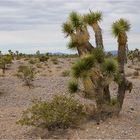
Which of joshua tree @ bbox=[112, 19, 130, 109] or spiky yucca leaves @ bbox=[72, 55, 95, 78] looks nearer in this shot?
spiky yucca leaves @ bbox=[72, 55, 95, 78]

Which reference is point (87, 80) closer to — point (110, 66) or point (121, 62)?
point (110, 66)

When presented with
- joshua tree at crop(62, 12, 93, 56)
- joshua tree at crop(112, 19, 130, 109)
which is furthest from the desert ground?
joshua tree at crop(62, 12, 93, 56)

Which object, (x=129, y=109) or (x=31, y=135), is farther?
(x=129, y=109)

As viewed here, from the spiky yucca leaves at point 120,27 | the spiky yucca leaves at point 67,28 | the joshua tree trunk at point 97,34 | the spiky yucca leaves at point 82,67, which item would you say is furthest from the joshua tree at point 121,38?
the spiky yucca leaves at point 67,28

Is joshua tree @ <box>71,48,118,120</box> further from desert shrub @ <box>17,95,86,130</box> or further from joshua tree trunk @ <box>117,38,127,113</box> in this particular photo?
desert shrub @ <box>17,95,86,130</box>

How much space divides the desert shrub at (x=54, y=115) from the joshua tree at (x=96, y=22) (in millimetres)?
2199

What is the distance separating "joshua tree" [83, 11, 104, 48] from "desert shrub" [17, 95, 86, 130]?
2.20 meters

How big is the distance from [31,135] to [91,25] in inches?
158

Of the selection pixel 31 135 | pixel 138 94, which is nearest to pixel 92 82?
pixel 31 135

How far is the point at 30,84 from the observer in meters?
21.1

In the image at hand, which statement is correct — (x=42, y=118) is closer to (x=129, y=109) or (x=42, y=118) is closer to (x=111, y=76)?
(x=111, y=76)

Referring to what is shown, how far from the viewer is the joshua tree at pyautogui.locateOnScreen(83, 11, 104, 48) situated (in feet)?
45.2

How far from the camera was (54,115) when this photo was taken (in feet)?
41.3

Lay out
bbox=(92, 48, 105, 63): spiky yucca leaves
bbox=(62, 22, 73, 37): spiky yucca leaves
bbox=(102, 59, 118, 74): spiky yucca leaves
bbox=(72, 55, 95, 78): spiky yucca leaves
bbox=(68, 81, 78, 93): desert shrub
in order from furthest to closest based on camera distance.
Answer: bbox=(62, 22, 73, 37): spiky yucca leaves, bbox=(68, 81, 78, 93): desert shrub, bbox=(92, 48, 105, 63): spiky yucca leaves, bbox=(102, 59, 118, 74): spiky yucca leaves, bbox=(72, 55, 95, 78): spiky yucca leaves
